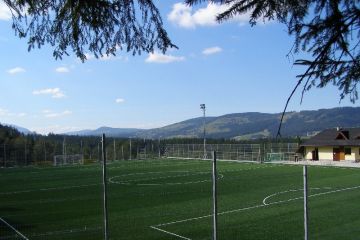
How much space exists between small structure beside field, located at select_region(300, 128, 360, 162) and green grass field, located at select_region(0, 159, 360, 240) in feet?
68.2

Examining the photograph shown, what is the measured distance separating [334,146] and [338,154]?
3.05 ft

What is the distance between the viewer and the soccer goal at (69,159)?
52759 mm

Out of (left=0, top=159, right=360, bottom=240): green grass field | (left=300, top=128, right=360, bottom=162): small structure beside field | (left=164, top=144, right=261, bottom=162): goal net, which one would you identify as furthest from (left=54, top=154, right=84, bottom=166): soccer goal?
(left=300, top=128, right=360, bottom=162): small structure beside field

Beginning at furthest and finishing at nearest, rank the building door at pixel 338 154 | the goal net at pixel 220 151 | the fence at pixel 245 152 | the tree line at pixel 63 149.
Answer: the goal net at pixel 220 151 → the tree line at pixel 63 149 → the fence at pixel 245 152 → the building door at pixel 338 154

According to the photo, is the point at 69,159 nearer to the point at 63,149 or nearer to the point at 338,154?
the point at 63,149

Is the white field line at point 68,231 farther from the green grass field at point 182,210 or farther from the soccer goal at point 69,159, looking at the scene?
the soccer goal at point 69,159

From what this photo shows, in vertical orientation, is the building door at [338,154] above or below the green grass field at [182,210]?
above

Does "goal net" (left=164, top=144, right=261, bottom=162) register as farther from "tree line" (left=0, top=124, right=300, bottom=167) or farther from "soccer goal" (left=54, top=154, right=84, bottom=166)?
"soccer goal" (left=54, top=154, right=84, bottom=166)

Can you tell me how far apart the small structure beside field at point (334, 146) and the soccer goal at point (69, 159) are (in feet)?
85.0

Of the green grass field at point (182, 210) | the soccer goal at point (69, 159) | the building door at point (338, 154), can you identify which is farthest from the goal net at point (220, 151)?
the green grass field at point (182, 210)

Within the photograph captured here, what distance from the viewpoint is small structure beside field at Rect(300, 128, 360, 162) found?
46625 millimetres

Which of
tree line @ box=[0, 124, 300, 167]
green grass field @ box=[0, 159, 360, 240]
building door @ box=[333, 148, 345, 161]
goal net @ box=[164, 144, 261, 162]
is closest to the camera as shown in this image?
green grass field @ box=[0, 159, 360, 240]

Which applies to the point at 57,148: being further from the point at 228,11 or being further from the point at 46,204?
the point at 228,11

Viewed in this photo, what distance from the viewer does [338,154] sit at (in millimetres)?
48312
